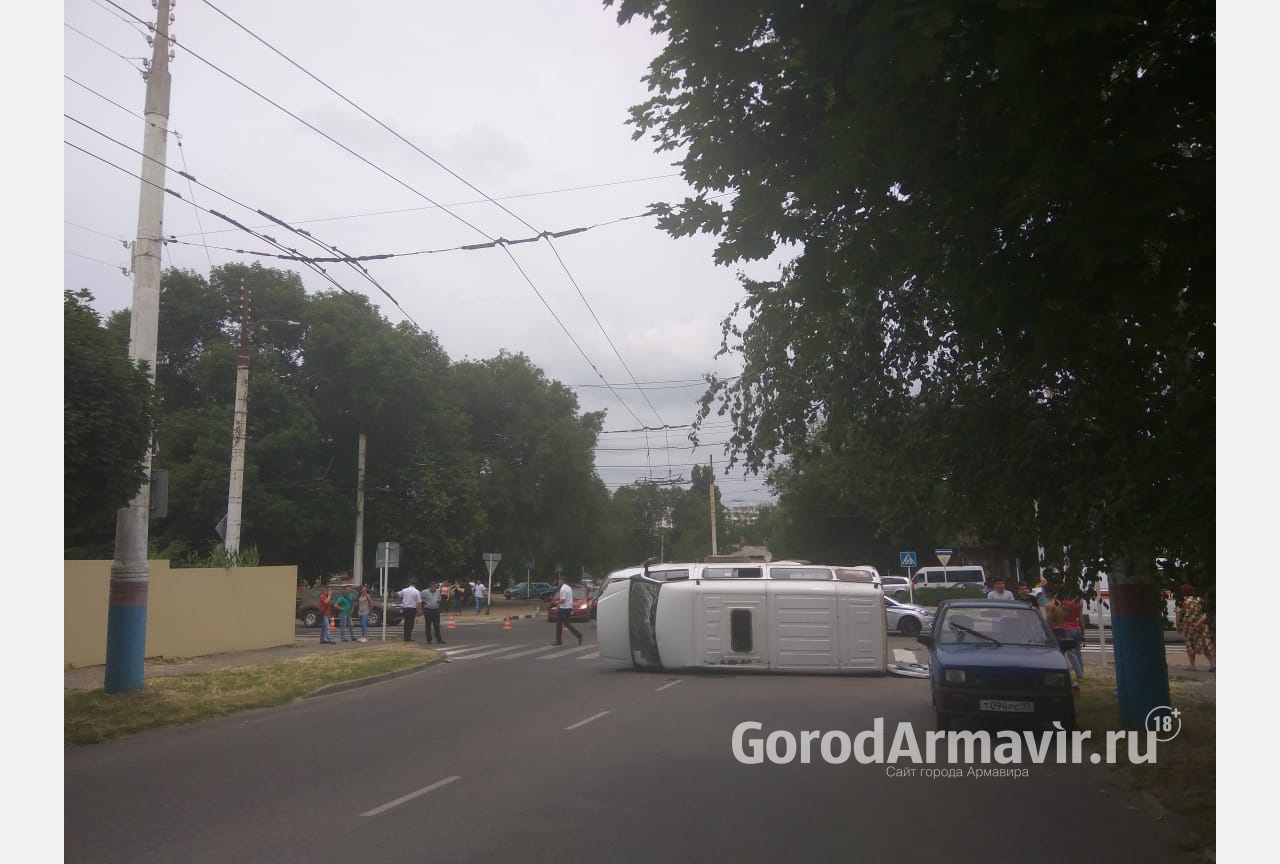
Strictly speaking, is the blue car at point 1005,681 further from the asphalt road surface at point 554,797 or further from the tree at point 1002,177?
the tree at point 1002,177

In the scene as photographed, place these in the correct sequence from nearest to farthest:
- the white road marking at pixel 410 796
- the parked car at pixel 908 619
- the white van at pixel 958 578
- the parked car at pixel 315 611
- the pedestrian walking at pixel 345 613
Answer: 1. the white road marking at pixel 410 796
2. the pedestrian walking at pixel 345 613
3. the parked car at pixel 908 619
4. the parked car at pixel 315 611
5. the white van at pixel 958 578

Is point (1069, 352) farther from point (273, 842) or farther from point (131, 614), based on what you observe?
point (131, 614)

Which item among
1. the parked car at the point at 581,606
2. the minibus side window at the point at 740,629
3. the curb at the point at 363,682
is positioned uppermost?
the minibus side window at the point at 740,629

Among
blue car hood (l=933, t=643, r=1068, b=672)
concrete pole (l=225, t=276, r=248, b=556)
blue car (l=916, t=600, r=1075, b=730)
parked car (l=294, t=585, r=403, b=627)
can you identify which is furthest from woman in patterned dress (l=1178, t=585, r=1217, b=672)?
parked car (l=294, t=585, r=403, b=627)

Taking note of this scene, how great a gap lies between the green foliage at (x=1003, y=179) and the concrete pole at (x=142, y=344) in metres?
9.49

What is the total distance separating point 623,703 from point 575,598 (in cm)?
2615

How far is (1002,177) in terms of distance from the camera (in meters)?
5.51

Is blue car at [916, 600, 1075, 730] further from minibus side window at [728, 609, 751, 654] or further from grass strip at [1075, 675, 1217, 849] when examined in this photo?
minibus side window at [728, 609, 751, 654]

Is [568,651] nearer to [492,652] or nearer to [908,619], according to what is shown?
[492,652]

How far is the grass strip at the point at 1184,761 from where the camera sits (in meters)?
7.23

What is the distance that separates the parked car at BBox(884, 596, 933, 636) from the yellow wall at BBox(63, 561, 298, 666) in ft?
55.3

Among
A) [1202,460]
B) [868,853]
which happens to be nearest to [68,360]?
[868,853]

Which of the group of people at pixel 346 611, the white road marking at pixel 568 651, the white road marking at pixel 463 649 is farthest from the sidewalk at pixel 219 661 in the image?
the white road marking at pixel 568 651

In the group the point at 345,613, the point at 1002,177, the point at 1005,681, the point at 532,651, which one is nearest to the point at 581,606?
the point at 345,613
